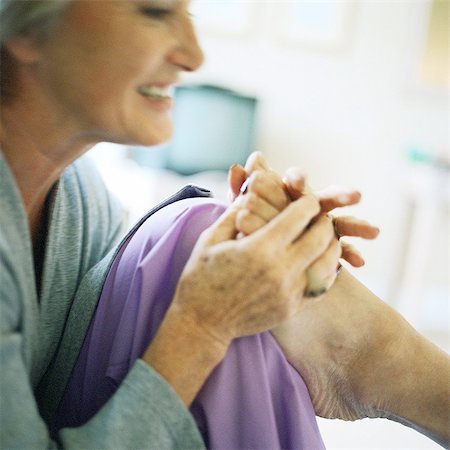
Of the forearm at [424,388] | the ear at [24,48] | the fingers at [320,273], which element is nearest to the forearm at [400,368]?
the forearm at [424,388]

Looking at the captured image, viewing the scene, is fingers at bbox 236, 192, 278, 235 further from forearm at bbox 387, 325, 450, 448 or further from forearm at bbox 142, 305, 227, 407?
forearm at bbox 387, 325, 450, 448

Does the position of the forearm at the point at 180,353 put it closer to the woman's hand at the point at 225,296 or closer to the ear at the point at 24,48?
the woman's hand at the point at 225,296

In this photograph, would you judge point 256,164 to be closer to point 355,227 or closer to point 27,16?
point 355,227

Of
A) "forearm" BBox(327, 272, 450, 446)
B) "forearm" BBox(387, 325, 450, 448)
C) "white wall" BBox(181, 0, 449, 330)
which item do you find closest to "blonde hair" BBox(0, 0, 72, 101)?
"forearm" BBox(327, 272, 450, 446)

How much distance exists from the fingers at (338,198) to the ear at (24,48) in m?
0.41

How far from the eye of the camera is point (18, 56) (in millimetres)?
719

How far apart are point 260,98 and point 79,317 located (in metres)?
2.67

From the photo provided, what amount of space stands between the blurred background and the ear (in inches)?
90.2

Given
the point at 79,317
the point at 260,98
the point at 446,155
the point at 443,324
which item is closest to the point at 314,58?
the point at 260,98

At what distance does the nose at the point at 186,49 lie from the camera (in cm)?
76

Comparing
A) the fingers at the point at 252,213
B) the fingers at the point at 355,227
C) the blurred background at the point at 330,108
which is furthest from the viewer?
the blurred background at the point at 330,108

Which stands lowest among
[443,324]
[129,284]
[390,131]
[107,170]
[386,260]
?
[443,324]

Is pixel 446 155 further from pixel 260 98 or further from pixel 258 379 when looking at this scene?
pixel 258 379

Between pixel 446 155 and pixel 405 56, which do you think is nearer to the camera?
pixel 446 155
